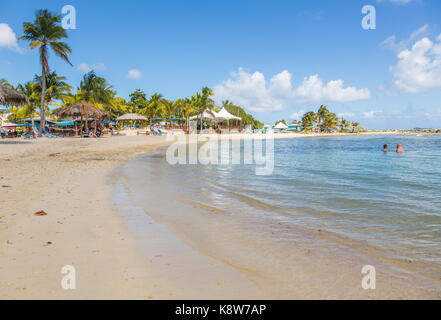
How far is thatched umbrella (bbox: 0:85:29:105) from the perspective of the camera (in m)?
17.9

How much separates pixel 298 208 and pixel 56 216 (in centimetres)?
430

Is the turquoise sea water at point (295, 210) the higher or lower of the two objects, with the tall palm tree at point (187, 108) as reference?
lower

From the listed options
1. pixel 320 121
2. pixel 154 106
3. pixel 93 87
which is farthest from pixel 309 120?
pixel 93 87

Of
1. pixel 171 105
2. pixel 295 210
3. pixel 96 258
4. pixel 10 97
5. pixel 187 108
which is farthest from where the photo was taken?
pixel 171 105

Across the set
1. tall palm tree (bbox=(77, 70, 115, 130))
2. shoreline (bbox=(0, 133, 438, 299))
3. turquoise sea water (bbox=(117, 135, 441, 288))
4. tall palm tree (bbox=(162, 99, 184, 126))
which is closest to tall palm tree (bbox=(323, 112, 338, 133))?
tall palm tree (bbox=(162, 99, 184, 126))

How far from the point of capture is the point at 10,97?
737 inches

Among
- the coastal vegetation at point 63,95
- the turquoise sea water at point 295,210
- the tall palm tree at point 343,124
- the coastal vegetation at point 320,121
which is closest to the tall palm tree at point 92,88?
the coastal vegetation at point 63,95

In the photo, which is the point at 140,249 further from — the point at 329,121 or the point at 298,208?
the point at 329,121

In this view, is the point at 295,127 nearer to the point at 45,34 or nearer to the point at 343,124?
the point at 343,124

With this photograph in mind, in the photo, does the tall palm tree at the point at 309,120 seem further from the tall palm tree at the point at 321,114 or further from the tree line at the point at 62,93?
the tree line at the point at 62,93

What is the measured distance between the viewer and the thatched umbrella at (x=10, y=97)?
1788 cm

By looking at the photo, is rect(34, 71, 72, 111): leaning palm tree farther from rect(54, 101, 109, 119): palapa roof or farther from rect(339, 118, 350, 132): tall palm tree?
rect(339, 118, 350, 132): tall palm tree

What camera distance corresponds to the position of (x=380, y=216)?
16.1 ft
